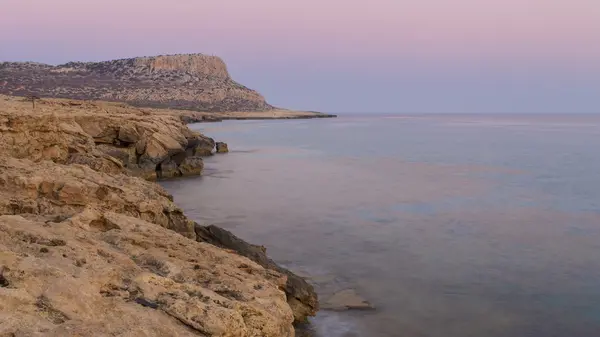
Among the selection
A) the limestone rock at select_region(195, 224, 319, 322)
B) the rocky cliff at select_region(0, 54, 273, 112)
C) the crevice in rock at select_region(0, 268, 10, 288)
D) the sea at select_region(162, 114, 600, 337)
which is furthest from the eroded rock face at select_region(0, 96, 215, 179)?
the rocky cliff at select_region(0, 54, 273, 112)

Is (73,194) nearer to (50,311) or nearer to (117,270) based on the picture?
(117,270)

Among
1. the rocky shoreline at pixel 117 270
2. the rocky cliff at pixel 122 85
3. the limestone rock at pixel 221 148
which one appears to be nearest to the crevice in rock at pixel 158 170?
the rocky shoreline at pixel 117 270

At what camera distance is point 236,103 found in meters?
192

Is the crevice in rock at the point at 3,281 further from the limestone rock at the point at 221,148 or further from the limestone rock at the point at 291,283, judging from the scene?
the limestone rock at the point at 221,148

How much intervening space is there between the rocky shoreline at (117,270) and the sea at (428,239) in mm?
3191

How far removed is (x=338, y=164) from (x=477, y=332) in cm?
3696

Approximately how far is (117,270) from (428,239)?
1474 centimetres

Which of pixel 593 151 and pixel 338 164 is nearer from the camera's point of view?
pixel 338 164

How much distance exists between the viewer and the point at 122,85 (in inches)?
6462

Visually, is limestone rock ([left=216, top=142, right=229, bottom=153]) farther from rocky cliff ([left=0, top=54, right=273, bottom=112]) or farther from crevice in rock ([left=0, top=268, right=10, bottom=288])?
rocky cliff ([left=0, top=54, right=273, bottom=112])

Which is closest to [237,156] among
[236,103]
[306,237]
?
[306,237]

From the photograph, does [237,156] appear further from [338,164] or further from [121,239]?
[121,239]

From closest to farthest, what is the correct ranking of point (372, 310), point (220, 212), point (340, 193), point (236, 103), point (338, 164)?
point (372, 310) → point (220, 212) → point (340, 193) → point (338, 164) → point (236, 103)

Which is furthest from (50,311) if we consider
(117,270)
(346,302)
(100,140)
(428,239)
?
(100,140)
